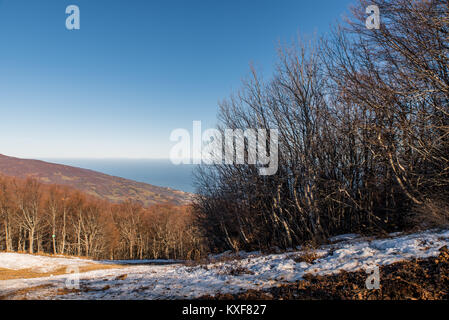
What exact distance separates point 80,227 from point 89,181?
81843 millimetres

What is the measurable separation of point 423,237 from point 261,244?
10326mm

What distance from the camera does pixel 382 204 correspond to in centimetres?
1155

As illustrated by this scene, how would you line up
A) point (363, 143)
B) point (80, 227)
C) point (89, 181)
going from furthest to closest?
point (89, 181), point (80, 227), point (363, 143)

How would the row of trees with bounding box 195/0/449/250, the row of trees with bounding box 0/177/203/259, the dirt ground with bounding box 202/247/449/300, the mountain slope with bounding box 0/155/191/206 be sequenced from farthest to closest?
the mountain slope with bounding box 0/155/191/206 < the row of trees with bounding box 0/177/203/259 < the row of trees with bounding box 195/0/449/250 < the dirt ground with bounding box 202/247/449/300

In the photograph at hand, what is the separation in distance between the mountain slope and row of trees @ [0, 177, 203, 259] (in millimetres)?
51621

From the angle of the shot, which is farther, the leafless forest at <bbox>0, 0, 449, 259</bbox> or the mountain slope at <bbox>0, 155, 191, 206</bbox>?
the mountain slope at <bbox>0, 155, 191, 206</bbox>

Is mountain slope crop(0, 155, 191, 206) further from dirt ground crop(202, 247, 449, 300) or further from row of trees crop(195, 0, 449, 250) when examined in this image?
dirt ground crop(202, 247, 449, 300)

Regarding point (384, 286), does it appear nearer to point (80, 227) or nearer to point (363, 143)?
point (363, 143)

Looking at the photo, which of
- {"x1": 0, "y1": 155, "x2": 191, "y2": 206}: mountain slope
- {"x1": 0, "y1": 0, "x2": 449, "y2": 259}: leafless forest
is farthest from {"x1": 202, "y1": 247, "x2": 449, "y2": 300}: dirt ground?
{"x1": 0, "y1": 155, "x2": 191, "y2": 206}: mountain slope

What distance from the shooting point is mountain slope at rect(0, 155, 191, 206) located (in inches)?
3942

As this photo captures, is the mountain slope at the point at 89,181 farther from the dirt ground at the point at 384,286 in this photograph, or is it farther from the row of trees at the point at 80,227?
the dirt ground at the point at 384,286

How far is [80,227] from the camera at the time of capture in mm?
39531

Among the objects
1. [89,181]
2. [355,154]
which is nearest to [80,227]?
[355,154]
